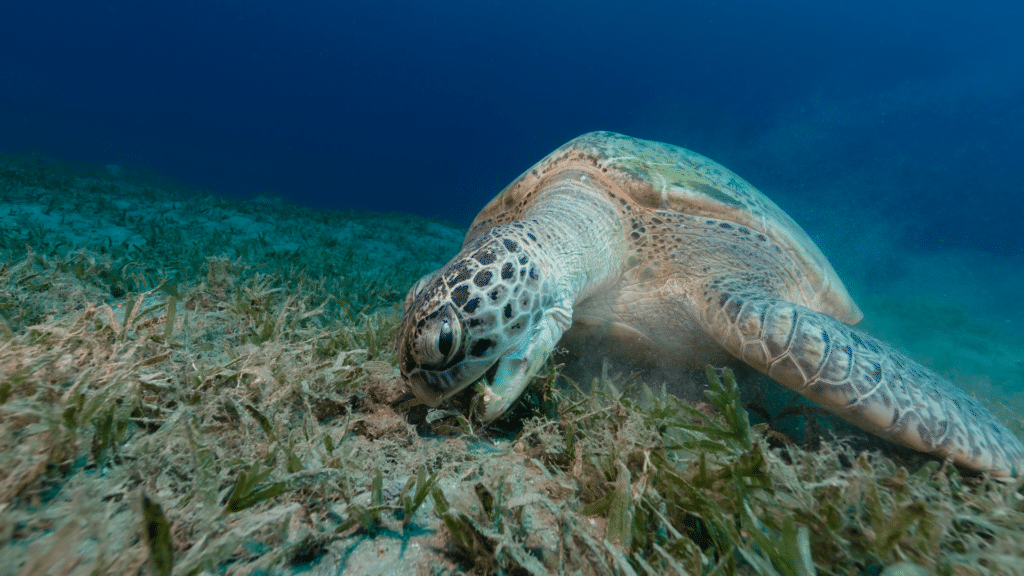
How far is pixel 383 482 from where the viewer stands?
0.99m

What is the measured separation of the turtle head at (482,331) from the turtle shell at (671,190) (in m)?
1.22

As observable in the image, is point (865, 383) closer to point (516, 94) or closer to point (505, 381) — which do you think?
point (505, 381)

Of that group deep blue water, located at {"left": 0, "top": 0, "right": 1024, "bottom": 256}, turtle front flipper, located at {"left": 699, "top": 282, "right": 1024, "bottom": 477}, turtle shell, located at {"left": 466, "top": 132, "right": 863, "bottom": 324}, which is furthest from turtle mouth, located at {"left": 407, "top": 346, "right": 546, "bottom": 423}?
deep blue water, located at {"left": 0, "top": 0, "right": 1024, "bottom": 256}

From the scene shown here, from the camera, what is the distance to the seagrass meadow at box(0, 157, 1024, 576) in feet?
2.27

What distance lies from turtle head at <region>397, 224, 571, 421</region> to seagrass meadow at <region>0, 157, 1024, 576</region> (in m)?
0.13

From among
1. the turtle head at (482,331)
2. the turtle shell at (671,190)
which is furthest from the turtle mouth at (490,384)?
the turtle shell at (671,190)

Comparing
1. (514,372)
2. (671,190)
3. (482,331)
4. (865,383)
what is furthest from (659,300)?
(482,331)

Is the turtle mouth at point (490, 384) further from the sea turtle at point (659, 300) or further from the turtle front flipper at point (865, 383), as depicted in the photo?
the turtle front flipper at point (865, 383)

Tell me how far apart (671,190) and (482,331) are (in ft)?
5.79

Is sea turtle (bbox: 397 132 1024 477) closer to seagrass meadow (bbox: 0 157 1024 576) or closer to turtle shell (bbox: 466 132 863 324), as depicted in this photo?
turtle shell (bbox: 466 132 863 324)

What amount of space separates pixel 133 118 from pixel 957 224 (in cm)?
8161

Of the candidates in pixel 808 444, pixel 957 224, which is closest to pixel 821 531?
pixel 808 444

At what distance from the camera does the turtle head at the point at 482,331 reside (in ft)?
4.64

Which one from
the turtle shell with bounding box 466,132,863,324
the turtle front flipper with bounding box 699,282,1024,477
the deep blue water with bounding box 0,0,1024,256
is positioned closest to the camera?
the turtle front flipper with bounding box 699,282,1024,477
